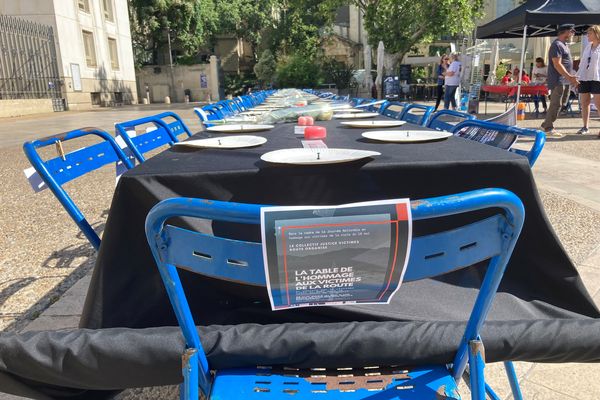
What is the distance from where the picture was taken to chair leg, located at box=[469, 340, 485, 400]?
881 mm

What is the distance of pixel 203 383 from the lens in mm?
996

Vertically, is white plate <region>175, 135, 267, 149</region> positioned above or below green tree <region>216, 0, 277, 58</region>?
below

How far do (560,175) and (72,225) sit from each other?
513 centimetres

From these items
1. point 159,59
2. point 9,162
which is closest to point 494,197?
point 9,162

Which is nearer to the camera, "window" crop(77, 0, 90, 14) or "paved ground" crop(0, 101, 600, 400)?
"paved ground" crop(0, 101, 600, 400)

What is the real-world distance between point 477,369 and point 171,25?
3283cm

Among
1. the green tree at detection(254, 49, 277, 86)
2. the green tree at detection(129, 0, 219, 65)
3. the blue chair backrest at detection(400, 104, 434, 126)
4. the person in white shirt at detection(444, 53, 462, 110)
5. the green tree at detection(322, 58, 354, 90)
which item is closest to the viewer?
the blue chair backrest at detection(400, 104, 434, 126)

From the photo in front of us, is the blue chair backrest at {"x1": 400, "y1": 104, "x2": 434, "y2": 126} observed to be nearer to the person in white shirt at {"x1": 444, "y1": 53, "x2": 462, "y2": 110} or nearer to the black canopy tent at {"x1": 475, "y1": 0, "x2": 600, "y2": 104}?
the black canopy tent at {"x1": 475, "y1": 0, "x2": 600, "y2": 104}

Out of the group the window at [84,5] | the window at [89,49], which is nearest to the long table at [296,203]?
the window at [89,49]

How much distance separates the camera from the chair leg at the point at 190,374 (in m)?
0.86

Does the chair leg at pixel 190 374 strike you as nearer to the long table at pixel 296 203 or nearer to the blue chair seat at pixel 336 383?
the blue chair seat at pixel 336 383

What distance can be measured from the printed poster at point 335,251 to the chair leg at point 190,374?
0.21m

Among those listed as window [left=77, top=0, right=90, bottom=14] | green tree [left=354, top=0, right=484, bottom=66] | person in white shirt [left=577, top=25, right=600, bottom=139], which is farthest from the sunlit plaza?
window [left=77, top=0, right=90, bottom=14]

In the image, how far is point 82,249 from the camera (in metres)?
3.39
